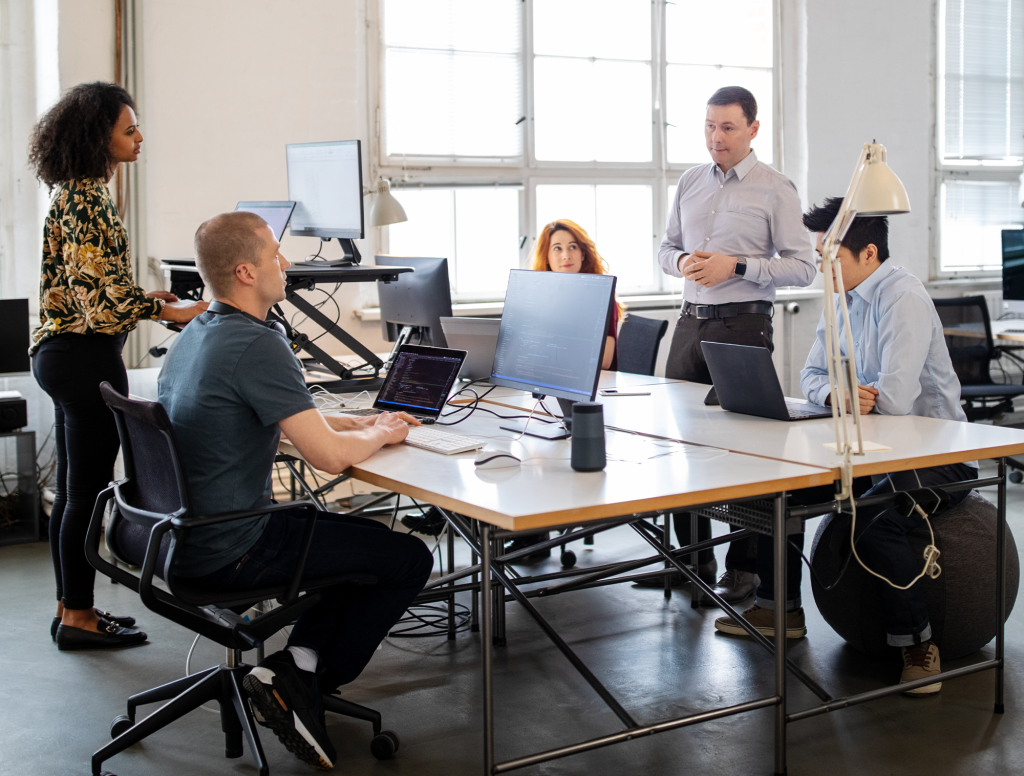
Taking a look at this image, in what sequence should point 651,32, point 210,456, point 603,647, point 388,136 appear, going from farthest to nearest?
point 651,32, point 388,136, point 603,647, point 210,456

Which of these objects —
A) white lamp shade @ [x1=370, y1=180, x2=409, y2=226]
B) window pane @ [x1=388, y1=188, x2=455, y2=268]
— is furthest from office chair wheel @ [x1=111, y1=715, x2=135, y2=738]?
window pane @ [x1=388, y1=188, x2=455, y2=268]

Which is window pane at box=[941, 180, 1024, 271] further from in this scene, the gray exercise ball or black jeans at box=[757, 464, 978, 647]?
black jeans at box=[757, 464, 978, 647]

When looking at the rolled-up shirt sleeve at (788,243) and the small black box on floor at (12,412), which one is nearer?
the rolled-up shirt sleeve at (788,243)

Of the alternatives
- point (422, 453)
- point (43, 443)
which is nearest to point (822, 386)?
point (422, 453)

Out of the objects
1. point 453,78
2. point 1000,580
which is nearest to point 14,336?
point 453,78

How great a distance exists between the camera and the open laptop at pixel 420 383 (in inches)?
115

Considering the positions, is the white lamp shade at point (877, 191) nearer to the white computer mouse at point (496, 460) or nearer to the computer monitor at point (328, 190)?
the white computer mouse at point (496, 460)

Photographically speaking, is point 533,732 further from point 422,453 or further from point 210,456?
point 210,456

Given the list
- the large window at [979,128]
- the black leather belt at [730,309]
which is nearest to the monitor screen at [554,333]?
the black leather belt at [730,309]

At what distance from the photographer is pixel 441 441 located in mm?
2584

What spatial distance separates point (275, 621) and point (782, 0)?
18.0 feet

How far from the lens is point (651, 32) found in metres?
6.02

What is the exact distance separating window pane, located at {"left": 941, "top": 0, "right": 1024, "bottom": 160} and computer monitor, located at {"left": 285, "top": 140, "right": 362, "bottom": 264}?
4810 millimetres

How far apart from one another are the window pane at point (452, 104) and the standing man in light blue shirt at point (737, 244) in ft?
6.85
